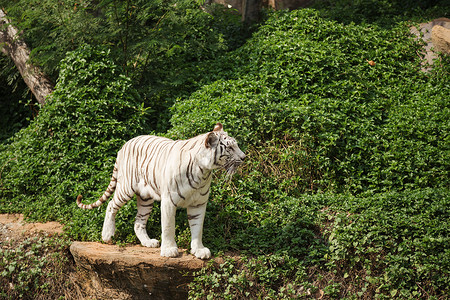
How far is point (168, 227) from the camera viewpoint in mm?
5500

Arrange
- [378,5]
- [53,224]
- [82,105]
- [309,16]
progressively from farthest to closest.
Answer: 1. [378,5]
2. [309,16]
3. [82,105]
4. [53,224]

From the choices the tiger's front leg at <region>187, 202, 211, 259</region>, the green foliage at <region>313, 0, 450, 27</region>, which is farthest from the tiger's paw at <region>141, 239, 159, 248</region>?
the green foliage at <region>313, 0, 450, 27</region>

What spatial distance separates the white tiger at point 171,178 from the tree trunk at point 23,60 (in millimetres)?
3770

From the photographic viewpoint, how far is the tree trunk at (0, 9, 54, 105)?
9.23 meters

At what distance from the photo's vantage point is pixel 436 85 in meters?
8.64

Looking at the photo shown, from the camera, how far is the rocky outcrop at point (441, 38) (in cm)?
911

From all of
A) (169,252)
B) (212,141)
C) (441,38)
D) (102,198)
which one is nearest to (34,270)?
(102,198)

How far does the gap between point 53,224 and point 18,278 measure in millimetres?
981

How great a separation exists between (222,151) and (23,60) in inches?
232

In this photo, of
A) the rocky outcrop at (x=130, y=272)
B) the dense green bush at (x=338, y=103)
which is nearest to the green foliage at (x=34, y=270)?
the rocky outcrop at (x=130, y=272)

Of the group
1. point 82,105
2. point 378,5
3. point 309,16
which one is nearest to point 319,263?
point 82,105

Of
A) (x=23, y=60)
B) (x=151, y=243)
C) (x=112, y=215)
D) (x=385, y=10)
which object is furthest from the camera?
(x=385, y=10)

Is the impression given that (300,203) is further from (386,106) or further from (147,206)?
(386,106)

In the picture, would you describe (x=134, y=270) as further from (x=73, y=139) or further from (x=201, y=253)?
(x=73, y=139)
